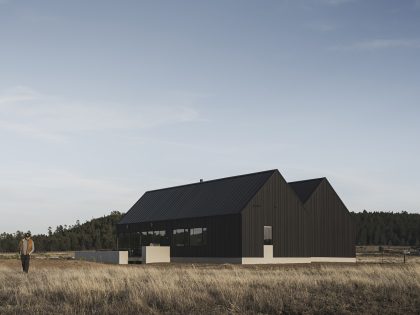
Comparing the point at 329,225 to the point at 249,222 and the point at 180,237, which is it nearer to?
the point at 249,222

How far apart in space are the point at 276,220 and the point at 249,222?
9.84 feet

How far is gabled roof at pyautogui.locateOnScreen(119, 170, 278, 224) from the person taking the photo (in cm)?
4709

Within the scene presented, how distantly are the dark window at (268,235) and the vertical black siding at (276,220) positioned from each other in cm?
31

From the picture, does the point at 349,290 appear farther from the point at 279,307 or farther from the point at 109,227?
the point at 109,227

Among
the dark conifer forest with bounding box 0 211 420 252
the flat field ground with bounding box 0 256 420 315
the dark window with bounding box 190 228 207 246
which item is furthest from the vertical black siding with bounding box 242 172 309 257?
the dark conifer forest with bounding box 0 211 420 252

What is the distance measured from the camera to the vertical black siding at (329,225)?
5291 centimetres

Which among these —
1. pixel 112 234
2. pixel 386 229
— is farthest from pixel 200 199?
pixel 386 229

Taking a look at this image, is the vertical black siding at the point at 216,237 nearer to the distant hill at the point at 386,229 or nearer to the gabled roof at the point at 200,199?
the gabled roof at the point at 200,199

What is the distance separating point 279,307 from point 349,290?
317 centimetres

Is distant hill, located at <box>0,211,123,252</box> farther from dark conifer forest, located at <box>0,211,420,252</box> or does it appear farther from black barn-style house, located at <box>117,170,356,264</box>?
black barn-style house, located at <box>117,170,356,264</box>

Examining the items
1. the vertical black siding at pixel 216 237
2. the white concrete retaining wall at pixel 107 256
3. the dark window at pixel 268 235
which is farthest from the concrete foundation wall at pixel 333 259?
the white concrete retaining wall at pixel 107 256

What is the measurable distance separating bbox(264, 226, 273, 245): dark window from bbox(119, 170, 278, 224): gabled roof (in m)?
2.95

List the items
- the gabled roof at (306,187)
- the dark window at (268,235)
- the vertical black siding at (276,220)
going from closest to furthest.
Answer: the vertical black siding at (276,220), the dark window at (268,235), the gabled roof at (306,187)

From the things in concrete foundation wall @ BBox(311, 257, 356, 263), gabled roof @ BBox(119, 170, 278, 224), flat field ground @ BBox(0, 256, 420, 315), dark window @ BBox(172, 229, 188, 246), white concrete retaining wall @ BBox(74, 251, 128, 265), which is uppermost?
gabled roof @ BBox(119, 170, 278, 224)
